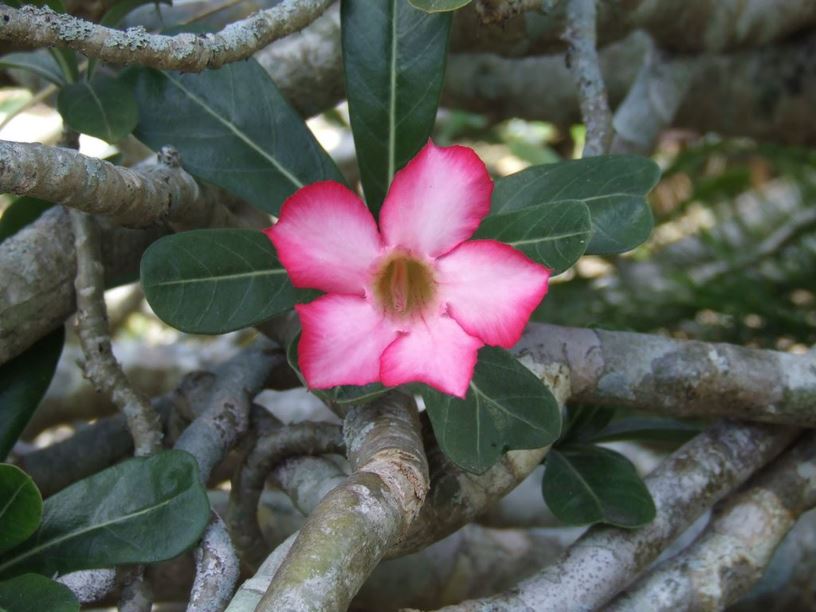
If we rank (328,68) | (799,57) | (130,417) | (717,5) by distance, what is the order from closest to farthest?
(130,417) < (328,68) < (717,5) < (799,57)

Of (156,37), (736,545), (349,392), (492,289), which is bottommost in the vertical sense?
(736,545)

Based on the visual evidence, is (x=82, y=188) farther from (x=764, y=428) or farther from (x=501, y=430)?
(x=764, y=428)

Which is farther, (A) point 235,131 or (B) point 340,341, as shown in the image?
(A) point 235,131

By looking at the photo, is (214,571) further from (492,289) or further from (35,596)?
(492,289)

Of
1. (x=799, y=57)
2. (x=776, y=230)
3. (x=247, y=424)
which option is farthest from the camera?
(x=776, y=230)

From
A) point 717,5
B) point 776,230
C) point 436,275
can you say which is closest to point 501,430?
point 436,275

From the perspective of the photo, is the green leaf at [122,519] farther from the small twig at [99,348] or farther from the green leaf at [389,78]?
the green leaf at [389,78]

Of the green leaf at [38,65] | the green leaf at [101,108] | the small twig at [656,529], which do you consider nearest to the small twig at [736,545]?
the small twig at [656,529]

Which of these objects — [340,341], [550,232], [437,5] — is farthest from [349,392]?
[437,5]

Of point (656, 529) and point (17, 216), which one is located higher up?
point (17, 216)
